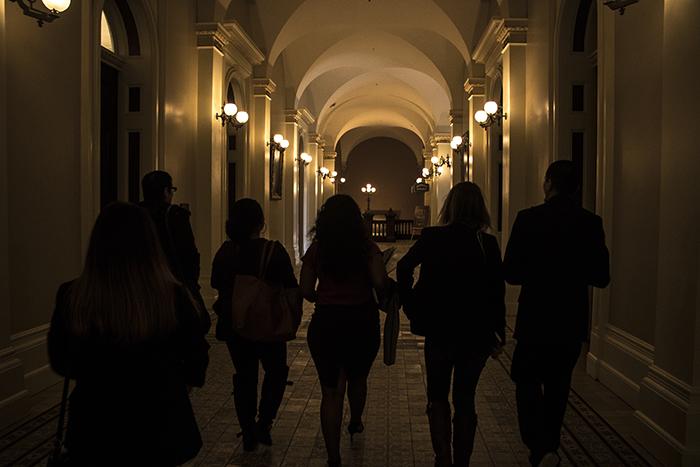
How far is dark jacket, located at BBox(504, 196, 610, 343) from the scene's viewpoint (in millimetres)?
3701

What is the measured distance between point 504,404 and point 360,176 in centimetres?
3582

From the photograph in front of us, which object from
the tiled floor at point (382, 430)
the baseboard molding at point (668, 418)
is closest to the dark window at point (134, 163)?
the tiled floor at point (382, 430)

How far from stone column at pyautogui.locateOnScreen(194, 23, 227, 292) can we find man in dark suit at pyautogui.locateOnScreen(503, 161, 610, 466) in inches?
278

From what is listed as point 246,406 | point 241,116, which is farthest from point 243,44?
point 246,406

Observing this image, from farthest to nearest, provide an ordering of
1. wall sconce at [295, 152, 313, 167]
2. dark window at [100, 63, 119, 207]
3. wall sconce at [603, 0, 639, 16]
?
1. wall sconce at [295, 152, 313, 167]
2. dark window at [100, 63, 119, 207]
3. wall sconce at [603, 0, 639, 16]

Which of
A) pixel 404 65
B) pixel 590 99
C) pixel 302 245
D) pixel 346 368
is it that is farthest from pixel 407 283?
pixel 302 245

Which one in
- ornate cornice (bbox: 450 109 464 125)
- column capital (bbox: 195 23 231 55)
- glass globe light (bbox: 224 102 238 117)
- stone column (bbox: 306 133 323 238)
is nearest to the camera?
column capital (bbox: 195 23 231 55)

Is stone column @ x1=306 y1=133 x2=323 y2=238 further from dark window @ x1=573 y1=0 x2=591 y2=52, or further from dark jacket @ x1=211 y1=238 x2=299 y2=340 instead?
dark jacket @ x1=211 y1=238 x2=299 y2=340

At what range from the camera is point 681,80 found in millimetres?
4102

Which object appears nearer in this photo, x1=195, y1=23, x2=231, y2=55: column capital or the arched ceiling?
x1=195, y1=23, x2=231, y2=55: column capital

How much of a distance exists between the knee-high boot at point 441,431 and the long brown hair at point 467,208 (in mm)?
1027

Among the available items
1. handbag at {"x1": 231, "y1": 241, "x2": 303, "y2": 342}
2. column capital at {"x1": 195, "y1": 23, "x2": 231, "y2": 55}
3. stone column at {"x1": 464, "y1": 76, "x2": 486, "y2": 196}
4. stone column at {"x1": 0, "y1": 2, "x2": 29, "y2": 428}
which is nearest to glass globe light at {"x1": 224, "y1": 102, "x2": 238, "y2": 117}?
column capital at {"x1": 195, "y1": 23, "x2": 231, "y2": 55}

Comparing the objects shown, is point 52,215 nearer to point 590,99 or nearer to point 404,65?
point 590,99

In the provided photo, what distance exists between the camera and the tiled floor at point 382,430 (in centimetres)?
428
